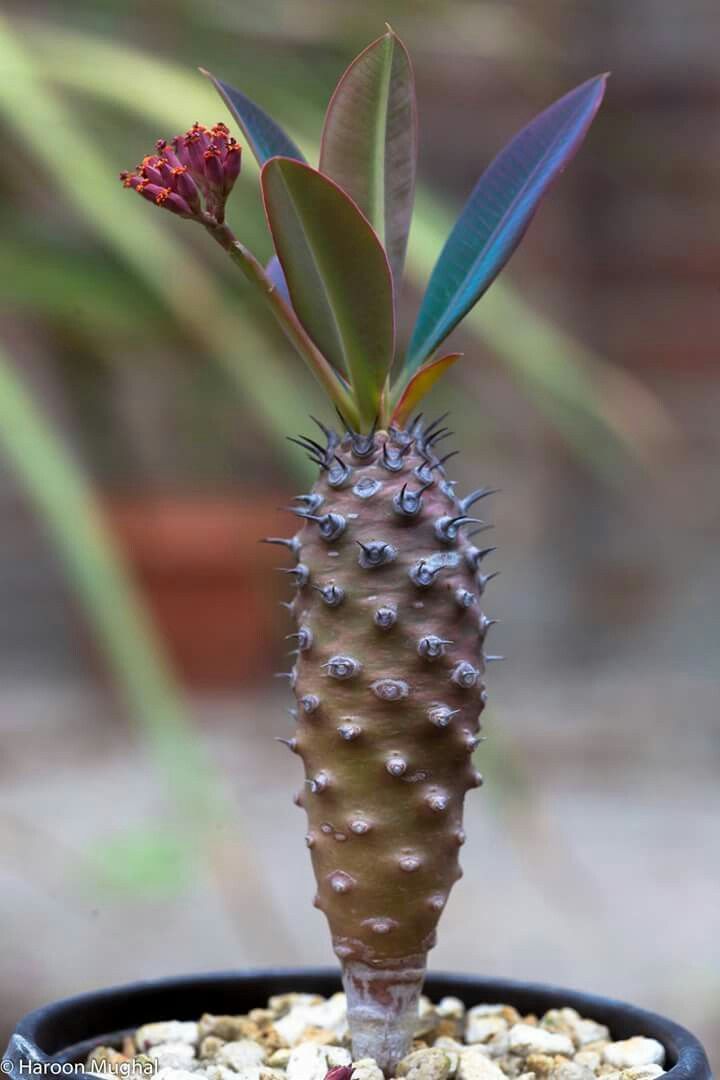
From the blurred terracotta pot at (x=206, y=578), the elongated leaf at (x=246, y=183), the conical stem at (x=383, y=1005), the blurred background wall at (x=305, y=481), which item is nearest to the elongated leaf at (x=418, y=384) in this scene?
the conical stem at (x=383, y=1005)

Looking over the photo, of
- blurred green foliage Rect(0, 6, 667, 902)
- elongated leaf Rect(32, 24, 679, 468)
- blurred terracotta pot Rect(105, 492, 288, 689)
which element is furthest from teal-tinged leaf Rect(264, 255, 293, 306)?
blurred terracotta pot Rect(105, 492, 288, 689)

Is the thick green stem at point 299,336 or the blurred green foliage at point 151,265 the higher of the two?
the blurred green foliage at point 151,265

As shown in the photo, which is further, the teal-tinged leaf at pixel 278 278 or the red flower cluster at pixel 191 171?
the teal-tinged leaf at pixel 278 278

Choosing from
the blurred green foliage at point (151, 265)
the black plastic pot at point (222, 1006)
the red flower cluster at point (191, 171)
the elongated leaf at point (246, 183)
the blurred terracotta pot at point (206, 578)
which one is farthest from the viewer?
the blurred terracotta pot at point (206, 578)

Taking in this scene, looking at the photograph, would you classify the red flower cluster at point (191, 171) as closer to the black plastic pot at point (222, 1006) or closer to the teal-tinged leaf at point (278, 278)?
the teal-tinged leaf at point (278, 278)

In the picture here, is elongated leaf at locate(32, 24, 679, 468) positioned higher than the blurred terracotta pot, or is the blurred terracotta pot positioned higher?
elongated leaf at locate(32, 24, 679, 468)

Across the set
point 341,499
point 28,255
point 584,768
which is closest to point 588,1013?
point 341,499

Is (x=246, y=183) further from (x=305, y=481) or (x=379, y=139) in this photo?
(x=379, y=139)

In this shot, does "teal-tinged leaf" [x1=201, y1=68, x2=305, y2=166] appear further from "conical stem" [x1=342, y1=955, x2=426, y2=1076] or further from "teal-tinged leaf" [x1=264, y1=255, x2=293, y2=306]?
"conical stem" [x1=342, y1=955, x2=426, y2=1076]
